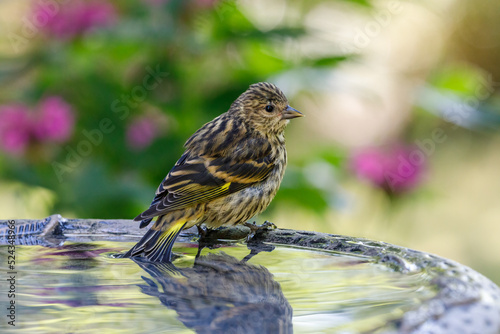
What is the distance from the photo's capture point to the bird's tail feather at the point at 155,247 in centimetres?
222

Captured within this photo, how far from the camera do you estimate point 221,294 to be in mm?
1732

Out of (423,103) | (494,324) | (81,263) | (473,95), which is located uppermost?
(473,95)

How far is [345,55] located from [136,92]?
1.13 meters

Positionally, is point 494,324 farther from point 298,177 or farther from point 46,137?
point 46,137

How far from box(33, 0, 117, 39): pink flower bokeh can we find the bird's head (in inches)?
42.1

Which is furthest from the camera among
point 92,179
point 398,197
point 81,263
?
point 398,197

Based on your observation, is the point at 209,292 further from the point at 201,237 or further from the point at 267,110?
the point at 267,110

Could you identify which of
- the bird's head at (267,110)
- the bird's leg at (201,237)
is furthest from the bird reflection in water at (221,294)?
the bird's head at (267,110)

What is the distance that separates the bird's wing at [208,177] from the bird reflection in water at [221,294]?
443mm

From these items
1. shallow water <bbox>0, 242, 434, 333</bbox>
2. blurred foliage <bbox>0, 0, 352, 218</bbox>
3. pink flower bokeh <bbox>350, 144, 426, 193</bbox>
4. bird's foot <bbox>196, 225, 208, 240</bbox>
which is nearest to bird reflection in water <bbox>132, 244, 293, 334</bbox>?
shallow water <bbox>0, 242, 434, 333</bbox>

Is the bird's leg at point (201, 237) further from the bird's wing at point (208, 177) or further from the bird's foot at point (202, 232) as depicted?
the bird's wing at point (208, 177)

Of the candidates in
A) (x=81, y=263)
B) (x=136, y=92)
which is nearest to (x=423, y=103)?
(x=136, y=92)

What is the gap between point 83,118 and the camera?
3.96 meters

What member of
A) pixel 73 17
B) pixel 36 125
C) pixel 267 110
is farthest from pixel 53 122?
pixel 267 110
